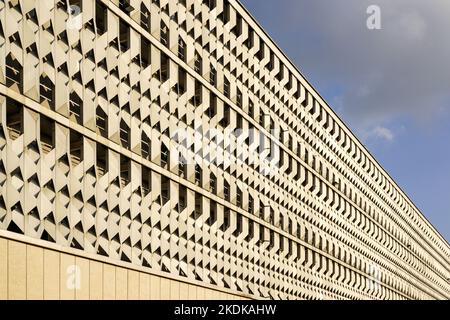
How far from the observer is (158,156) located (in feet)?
125

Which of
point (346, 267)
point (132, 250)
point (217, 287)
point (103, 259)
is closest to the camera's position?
point (103, 259)

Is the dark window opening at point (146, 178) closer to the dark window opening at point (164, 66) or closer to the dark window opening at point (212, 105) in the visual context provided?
the dark window opening at point (164, 66)

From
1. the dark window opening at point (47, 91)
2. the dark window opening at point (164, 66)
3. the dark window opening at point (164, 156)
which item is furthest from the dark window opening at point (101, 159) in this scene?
the dark window opening at point (164, 66)

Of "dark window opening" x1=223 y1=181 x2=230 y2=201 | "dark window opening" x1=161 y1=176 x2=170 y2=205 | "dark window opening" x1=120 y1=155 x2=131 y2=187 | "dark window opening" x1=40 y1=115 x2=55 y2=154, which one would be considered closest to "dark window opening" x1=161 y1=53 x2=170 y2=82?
"dark window opening" x1=161 y1=176 x2=170 y2=205

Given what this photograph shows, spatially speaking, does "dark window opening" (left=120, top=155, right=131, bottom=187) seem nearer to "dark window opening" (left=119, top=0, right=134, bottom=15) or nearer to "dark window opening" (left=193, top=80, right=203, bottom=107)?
"dark window opening" (left=119, top=0, right=134, bottom=15)

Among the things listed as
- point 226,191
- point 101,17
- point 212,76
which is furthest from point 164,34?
point 226,191

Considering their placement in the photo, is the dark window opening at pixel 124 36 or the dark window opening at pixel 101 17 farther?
the dark window opening at pixel 124 36

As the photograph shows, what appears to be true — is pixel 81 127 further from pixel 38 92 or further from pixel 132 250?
pixel 132 250

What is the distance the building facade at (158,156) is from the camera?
2795cm

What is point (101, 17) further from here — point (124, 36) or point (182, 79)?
point (182, 79)

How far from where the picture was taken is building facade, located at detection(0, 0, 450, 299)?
28.0m

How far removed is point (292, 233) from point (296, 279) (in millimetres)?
3761
